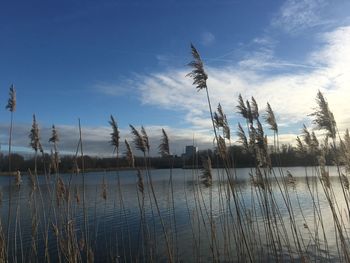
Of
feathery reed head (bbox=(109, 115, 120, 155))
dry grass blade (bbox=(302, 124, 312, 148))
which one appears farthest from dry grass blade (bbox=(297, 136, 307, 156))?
feathery reed head (bbox=(109, 115, 120, 155))

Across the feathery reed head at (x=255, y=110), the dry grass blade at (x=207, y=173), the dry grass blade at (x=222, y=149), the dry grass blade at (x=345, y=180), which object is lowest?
the dry grass blade at (x=345, y=180)

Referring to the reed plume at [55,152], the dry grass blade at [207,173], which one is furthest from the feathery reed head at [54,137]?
the dry grass blade at [207,173]

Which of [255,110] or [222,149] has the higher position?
[255,110]

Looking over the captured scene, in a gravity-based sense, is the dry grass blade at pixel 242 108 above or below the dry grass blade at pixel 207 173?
above

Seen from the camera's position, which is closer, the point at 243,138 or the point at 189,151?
the point at 243,138

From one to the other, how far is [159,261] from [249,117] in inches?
340

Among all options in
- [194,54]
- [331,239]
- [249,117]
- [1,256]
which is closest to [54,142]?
[1,256]

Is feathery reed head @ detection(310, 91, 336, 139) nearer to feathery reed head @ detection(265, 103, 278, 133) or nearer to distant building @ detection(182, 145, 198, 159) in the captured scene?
feathery reed head @ detection(265, 103, 278, 133)

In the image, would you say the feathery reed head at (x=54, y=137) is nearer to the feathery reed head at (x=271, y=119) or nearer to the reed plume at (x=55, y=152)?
the reed plume at (x=55, y=152)

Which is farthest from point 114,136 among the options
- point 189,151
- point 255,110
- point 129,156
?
point 189,151

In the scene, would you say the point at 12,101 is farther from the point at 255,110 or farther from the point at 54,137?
the point at 255,110

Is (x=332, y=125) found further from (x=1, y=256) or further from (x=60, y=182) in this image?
(x=1, y=256)

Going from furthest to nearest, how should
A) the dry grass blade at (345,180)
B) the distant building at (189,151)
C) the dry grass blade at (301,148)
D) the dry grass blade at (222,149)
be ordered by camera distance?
the distant building at (189,151)
the dry grass blade at (301,148)
the dry grass blade at (345,180)
the dry grass blade at (222,149)

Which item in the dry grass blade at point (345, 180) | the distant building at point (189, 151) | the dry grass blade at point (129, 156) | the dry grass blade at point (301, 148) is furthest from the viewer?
the distant building at point (189, 151)
